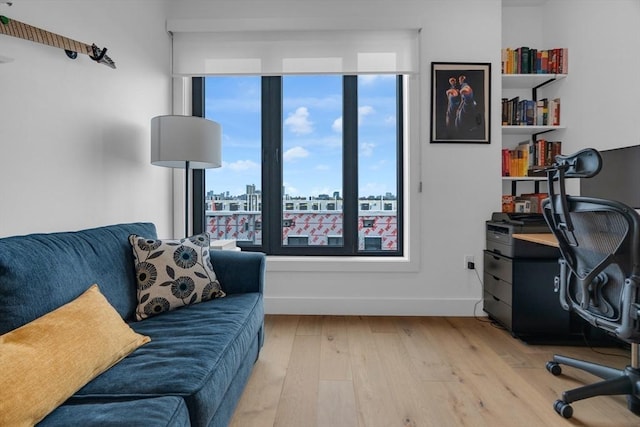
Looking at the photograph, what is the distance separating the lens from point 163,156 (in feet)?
7.26

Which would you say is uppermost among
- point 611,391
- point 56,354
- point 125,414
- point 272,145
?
point 272,145

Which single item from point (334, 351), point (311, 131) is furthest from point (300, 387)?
point (311, 131)

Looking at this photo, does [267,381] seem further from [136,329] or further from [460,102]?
[460,102]

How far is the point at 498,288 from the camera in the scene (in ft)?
8.52

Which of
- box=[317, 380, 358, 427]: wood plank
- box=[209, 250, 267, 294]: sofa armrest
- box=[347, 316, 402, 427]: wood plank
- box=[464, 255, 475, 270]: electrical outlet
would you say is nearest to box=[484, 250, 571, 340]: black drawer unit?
box=[464, 255, 475, 270]: electrical outlet

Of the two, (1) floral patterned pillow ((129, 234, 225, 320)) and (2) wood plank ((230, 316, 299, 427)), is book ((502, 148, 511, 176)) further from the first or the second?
(1) floral patterned pillow ((129, 234, 225, 320))

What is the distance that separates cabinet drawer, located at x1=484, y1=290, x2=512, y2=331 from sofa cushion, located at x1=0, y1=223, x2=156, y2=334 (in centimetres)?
234

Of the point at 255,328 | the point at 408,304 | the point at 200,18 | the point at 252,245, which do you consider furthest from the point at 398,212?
the point at 200,18

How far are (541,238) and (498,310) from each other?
74 centimetres

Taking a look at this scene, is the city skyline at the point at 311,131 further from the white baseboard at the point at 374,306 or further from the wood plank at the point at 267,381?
the wood plank at the point at 267,381

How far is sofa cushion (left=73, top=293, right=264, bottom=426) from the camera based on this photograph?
1035 mm

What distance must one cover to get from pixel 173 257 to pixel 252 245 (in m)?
1.42

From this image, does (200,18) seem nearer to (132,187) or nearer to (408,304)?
(132,187)

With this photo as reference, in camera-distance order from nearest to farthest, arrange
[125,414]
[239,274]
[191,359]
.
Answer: [125,414] → [191,359] → [239,274]
